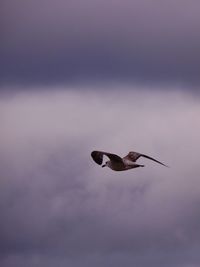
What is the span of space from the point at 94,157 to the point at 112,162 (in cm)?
468

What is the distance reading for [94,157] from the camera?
97375 millimetres

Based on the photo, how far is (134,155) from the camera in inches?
4104

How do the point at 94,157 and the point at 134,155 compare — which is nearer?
the point at 94,157

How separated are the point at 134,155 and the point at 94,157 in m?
7.58

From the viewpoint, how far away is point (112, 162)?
10181 centimetres

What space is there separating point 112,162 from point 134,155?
10.1 feet
